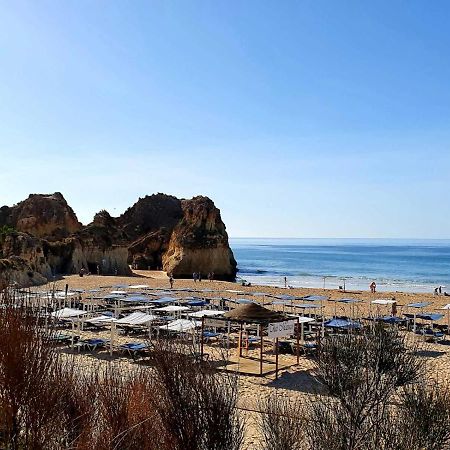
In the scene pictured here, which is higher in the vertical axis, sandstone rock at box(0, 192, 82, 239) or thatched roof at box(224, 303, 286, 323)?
sandstone rock at box(0, 192, 82, 239)

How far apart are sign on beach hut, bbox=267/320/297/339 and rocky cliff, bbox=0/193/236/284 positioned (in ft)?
93.9

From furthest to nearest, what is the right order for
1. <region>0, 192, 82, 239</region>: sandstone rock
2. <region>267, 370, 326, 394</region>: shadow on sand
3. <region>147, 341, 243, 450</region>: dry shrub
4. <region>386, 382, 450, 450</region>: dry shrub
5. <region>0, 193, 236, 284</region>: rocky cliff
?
<region>0, 192, 82, 239</region>: sandstone rock < <region>0, 193, 236, 284</region>: rocky cliff < <region>267, 370, 326, 394</region>: shadow on sand < <region>386, 382, 450, 450</region>: dry shrub < <region>147, 341, 243, 450</region>: dry shrub

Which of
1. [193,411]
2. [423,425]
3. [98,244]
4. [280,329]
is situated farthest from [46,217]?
[423,425]

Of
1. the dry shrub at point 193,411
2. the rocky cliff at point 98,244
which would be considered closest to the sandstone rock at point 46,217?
the rocky cliff at point 98,244

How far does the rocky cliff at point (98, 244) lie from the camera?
47344 millimetres

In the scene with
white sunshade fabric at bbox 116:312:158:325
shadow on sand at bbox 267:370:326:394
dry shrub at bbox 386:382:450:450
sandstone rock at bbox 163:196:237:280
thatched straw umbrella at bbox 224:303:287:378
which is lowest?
shadow on sand at bbox 267:370:326:394

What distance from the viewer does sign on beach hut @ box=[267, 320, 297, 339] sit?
13.6 metres

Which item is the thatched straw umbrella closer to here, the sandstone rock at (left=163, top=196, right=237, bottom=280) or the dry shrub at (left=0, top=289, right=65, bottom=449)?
the dry shrub at (left=0, top=289, right=65, bottom=449)

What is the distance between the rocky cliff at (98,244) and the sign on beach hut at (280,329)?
28633 mm

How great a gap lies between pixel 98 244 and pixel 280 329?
50165 mm

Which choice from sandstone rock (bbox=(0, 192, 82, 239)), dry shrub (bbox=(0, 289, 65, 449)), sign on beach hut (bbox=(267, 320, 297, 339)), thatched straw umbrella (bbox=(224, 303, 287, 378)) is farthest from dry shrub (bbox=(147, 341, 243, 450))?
sandstone rock (bbox=(0, 192, 82, 239))

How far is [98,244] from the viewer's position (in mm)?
61594

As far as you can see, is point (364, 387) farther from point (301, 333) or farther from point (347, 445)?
point (301, 333)

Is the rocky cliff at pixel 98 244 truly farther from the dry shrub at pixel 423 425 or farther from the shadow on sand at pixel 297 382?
the dry shrub at pixel 423 425
